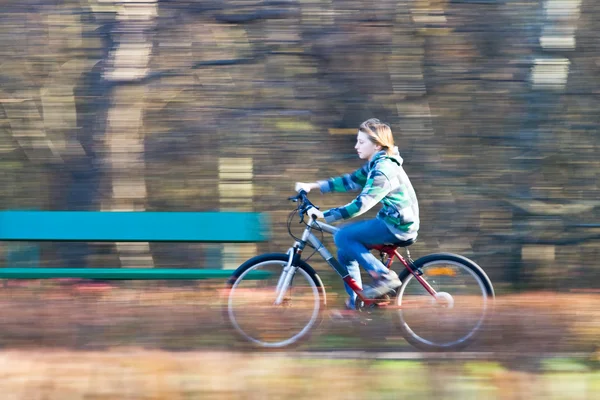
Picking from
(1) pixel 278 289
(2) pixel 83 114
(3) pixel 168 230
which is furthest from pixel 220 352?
(2) pixel 83 114

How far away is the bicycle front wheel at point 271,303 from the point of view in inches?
196

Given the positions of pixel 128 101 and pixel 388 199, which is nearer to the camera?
pixel 388 199

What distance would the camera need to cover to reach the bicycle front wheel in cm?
499

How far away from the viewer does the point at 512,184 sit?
6.88 m

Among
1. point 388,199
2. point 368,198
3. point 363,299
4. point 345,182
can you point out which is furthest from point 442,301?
point 345,182

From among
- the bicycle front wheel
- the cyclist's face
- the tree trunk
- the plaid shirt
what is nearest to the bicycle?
the bicycle front wheel

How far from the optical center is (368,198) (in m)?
4.75

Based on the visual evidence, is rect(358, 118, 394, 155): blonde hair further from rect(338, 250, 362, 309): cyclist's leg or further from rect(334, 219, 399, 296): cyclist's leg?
rect(338, 250, 362, 309): cyclist's leg

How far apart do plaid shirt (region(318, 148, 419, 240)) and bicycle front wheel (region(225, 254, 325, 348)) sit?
0.47 meters

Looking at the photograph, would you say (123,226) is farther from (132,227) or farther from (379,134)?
(379,134)

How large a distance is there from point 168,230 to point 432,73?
9.29 ft

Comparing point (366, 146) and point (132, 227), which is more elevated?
point (366, 146)

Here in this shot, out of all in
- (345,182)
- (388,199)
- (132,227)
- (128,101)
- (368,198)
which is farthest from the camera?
(128,101)

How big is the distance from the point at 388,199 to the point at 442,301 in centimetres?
79
